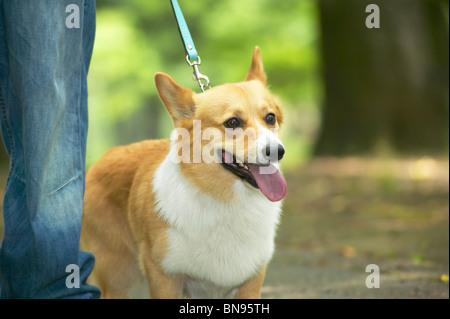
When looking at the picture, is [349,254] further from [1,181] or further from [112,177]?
[1,181]

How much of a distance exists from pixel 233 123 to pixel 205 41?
1691 cm

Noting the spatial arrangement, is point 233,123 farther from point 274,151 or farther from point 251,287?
point 251,287

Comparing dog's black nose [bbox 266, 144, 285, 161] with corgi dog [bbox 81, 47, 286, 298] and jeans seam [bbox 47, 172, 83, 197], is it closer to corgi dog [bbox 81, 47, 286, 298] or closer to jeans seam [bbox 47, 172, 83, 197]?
corgi dog [bbox 81, 47, 286, 298]

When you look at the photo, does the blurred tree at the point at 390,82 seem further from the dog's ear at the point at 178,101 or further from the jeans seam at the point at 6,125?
the jeans seam at the point at 6,125

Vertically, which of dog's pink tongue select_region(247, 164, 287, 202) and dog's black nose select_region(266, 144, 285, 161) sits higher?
dog's black nose select_region(266, 144, 285, 161)

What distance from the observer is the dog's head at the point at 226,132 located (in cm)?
302

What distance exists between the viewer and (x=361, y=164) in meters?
8.30

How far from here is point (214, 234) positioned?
3111 millimetres

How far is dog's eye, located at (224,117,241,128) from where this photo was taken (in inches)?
125

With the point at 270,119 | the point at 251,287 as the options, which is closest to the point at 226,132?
the point at 270,119

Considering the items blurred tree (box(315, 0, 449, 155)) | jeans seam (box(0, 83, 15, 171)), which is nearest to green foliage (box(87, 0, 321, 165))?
blurred tree (box(315, 0, 449, 155))

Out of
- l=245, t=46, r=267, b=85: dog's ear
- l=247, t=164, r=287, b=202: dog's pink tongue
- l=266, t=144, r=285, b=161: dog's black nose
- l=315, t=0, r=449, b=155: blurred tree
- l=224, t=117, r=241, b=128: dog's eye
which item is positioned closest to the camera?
l=266, t=144, r=285, b=161: dog's black nose

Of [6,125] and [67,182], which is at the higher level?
[6,125]

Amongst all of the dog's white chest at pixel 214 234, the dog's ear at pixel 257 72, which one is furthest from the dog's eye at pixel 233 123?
the dog's ear at pixel 257 72
